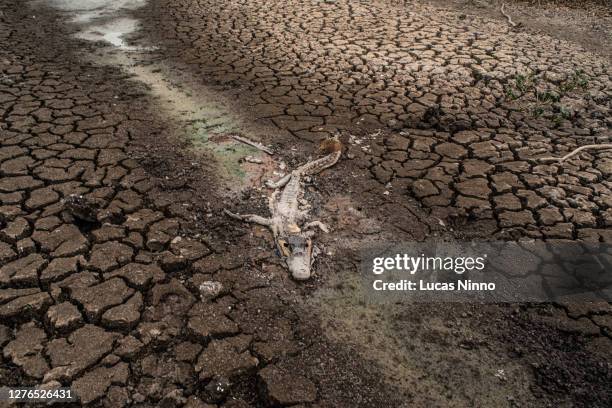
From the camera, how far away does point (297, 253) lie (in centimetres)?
292

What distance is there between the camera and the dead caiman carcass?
290 centimetres

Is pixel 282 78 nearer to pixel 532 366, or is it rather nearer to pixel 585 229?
pixel 585 229

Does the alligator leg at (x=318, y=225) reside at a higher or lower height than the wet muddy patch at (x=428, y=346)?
higher

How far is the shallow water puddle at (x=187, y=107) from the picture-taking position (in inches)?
152

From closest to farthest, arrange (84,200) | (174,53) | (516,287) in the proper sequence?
1. (516,287)
2. (84,200)
3. (174,53)

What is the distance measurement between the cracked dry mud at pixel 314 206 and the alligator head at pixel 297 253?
85mm

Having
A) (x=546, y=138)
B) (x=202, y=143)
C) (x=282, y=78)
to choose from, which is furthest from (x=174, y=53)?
(x=546, y=138)

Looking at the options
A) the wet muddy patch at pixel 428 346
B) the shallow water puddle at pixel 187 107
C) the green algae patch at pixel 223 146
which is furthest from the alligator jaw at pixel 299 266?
the green algae patch at pixel 223 146

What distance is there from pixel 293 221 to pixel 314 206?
28 centimetres

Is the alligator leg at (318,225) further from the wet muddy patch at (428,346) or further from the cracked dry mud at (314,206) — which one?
the wet muddy patch at (428,346)

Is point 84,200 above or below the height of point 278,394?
above

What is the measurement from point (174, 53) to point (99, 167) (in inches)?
123

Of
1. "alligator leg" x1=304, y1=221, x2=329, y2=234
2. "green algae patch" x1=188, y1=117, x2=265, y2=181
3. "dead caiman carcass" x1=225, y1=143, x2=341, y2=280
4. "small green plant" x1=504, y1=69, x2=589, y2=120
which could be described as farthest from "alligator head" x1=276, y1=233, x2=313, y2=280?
"small green plant" x1=504, y1=69, x2=589, y2=120

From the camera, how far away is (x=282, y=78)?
5.52 meters
